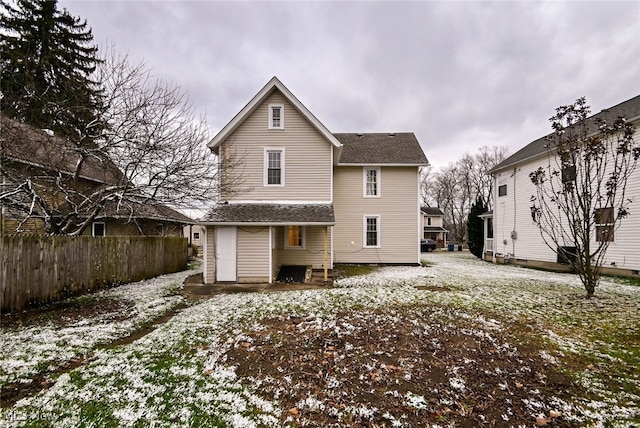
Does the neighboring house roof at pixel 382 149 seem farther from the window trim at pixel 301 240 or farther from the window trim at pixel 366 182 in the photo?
the window trim at pixel 301 240

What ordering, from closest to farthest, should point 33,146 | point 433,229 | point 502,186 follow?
point 33,146 < point 502,186 < point 433,229

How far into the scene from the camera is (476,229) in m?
22.5

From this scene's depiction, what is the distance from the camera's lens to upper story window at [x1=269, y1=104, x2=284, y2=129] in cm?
1244

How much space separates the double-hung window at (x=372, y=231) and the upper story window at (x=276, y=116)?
6.81 m

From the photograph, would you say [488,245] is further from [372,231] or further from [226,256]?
[226,256]

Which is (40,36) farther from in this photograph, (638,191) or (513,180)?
(638,191)

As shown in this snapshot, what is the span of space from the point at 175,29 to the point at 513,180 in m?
20.2

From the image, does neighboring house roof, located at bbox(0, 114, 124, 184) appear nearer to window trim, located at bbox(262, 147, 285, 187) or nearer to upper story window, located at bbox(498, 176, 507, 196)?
window trim, located at bbox(262, 147, 285, 187)

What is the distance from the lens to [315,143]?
12500mm

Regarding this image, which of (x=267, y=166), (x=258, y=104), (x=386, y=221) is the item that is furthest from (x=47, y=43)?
(x=386, y=221)

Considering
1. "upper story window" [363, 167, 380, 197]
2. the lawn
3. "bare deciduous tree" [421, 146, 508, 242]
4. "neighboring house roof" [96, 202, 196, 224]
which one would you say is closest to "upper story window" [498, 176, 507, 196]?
"upper story window" [363, 167, 380, 197]

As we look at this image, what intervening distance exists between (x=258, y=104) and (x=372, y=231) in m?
8.83

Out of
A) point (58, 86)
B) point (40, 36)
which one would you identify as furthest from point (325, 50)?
point (40, 36)

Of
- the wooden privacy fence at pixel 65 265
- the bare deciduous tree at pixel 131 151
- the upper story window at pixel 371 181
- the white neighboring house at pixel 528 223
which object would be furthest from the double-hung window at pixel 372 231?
the wooden privacy fence at pixel 65 265
